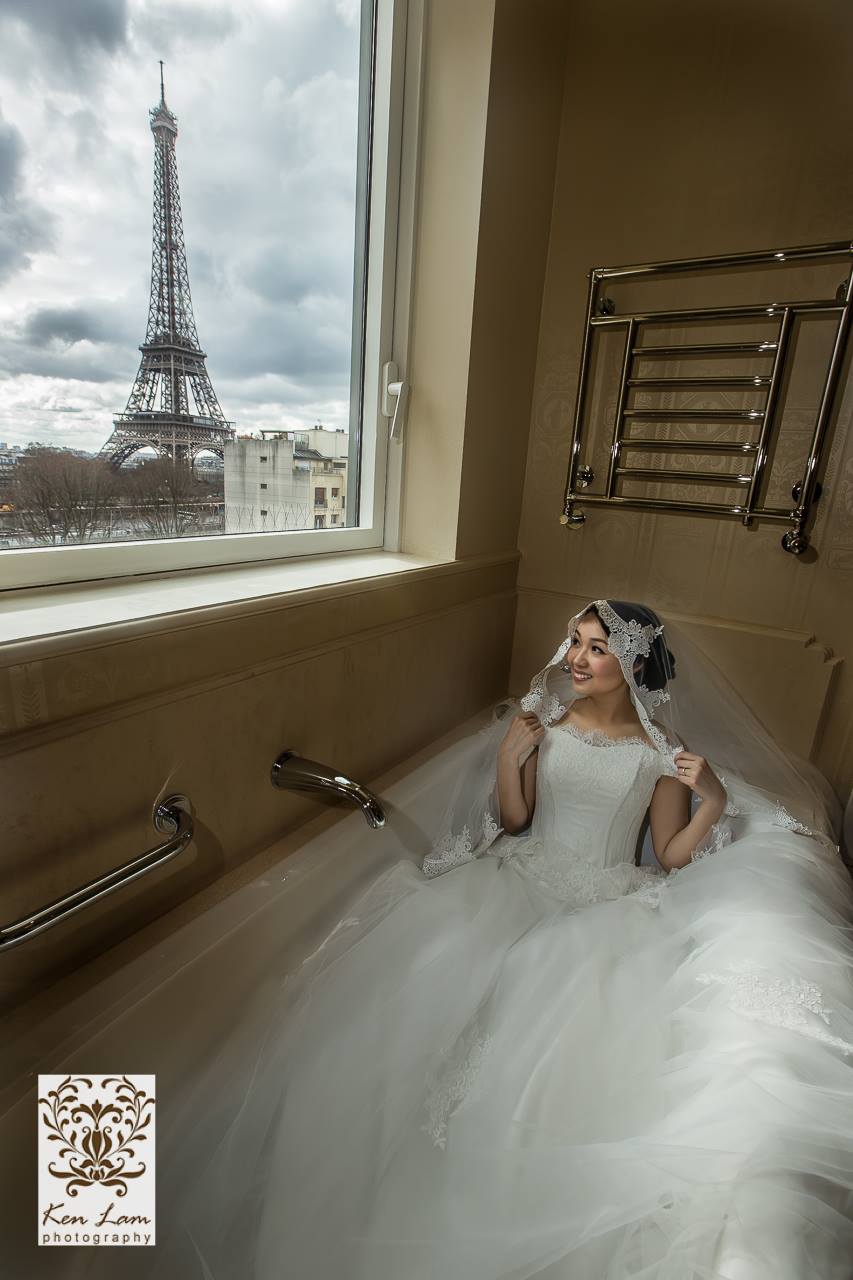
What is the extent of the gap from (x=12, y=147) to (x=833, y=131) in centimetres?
159

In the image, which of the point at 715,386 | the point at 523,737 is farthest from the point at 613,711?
the point at 715,386

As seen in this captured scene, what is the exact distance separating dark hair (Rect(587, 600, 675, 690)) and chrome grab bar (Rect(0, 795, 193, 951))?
0.80m

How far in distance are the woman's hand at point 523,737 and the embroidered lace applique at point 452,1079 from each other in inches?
20.7

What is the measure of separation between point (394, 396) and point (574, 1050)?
138 centimetres

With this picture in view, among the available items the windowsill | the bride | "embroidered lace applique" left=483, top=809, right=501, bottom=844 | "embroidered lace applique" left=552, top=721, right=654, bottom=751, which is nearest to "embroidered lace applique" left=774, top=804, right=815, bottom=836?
the bride

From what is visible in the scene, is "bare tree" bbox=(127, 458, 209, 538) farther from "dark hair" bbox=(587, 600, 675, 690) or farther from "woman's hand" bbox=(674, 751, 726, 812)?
"woman's hand" bbox=(674, 751, 726, 812)

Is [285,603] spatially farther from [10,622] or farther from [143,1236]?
[143,1236]

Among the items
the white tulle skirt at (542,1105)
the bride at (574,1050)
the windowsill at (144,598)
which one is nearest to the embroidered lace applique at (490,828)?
the bride at (574,1050)

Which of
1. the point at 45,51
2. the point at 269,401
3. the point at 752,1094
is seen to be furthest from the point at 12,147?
the point at 752,1094

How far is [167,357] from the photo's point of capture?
1.07 metres

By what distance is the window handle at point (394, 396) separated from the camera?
1.51 m

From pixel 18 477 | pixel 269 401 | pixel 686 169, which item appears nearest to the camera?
pixel 18 477

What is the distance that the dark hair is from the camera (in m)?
1.18

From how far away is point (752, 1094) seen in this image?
0.66 meters
